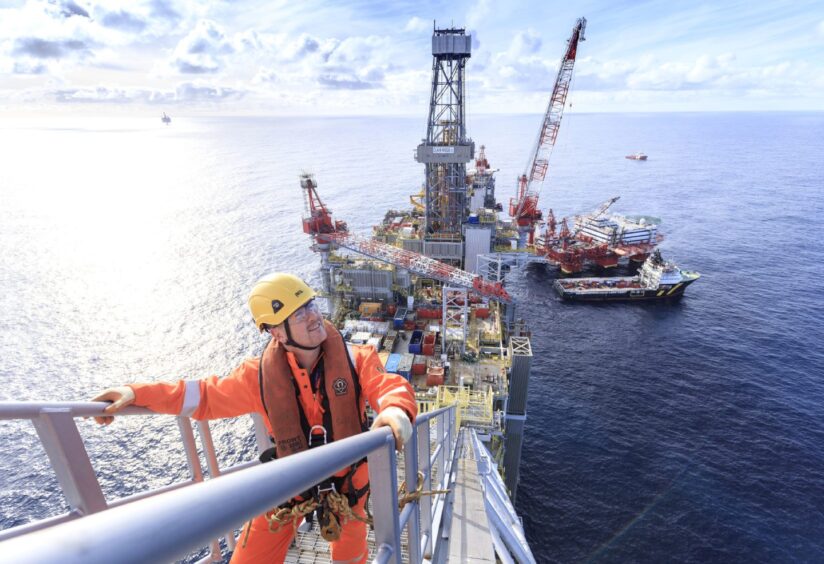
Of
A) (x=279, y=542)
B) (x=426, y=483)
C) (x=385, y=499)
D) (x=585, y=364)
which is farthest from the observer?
(x=585, y=364)

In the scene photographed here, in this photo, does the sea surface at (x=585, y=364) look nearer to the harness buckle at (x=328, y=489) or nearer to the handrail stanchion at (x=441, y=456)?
the handrail stanchion at (x=441, y=456)

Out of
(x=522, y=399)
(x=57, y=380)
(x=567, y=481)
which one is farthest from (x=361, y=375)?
(x=57, y=380)

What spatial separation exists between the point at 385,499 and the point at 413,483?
1.35m

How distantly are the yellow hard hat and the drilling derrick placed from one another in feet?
152

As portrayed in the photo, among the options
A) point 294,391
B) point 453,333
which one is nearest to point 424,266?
point 453,333

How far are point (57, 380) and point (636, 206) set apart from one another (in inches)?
4970

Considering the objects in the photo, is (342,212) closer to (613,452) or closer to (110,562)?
(613,452)

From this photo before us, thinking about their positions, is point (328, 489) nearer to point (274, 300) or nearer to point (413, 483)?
point (413, 483)

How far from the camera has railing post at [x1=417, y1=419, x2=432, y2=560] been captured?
297 inches

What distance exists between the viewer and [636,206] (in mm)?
117438

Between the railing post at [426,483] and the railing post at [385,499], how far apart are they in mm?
2960

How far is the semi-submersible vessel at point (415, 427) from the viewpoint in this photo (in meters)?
1.71

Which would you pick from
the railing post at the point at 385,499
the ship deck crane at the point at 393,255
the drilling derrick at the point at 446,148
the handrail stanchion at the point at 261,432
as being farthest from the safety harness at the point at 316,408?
the drilling derrick at the point at 446,148

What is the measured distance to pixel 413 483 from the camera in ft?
18.0
